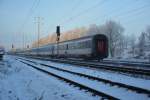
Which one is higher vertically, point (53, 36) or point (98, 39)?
point (53, 36)

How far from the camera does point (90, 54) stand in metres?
33.5

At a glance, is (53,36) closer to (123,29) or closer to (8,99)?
(123,29)

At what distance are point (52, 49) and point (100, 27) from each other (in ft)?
123

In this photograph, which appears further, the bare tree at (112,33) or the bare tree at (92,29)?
the bare tree at (92,29)

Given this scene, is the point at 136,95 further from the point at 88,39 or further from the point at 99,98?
the point at 88,39

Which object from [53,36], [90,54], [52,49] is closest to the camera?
[90,54]

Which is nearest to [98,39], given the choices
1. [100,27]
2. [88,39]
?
[88,39]

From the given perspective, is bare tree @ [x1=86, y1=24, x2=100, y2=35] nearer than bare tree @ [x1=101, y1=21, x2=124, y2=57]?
No

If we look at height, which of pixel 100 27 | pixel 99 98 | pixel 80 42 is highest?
pixel 100 27

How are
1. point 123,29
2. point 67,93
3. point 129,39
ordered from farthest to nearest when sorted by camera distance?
point 129,39 < point 123,29 < point 67,93

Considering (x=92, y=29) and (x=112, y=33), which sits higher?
(x=92, y=29)

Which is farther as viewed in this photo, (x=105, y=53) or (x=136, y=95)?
(x=105, y=53)

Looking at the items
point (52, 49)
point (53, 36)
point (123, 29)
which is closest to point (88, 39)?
point (52, 49)

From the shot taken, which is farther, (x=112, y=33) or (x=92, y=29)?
(x=92, y=29)
